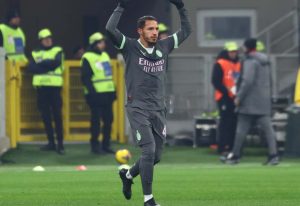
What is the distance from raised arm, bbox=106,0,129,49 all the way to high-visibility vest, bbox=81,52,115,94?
8839 millimetres

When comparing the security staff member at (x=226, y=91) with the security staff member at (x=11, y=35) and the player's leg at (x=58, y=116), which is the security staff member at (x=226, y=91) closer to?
the player's leg at (x=58, y=116)

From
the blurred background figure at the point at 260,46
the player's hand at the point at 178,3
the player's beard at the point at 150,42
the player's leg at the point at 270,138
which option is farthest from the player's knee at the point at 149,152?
the blurred background figure at the point at 260,46

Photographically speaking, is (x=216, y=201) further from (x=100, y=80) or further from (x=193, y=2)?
(x=193, y=2)

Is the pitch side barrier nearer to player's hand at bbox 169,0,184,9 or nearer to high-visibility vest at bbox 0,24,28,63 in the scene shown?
high-visibility vest at bbox 0,24,28,63

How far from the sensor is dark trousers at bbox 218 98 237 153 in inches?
838

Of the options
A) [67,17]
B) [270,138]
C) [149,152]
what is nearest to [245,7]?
[67,17]

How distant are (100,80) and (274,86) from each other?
4.35 m

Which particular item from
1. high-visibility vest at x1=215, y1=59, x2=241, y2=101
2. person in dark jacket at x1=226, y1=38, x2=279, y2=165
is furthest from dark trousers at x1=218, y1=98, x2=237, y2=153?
person in dark jacket at x1=226, y1=38, x2=279, y2=165

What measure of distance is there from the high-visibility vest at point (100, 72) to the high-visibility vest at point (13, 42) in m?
1.39

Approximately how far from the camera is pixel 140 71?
39.8ft

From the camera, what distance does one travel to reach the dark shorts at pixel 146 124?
1195 centimetres

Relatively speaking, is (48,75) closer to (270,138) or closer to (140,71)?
(270,138)

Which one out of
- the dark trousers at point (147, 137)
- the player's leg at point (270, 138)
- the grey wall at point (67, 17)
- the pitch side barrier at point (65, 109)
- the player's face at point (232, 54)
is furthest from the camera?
the grey wall at point (67, 17)

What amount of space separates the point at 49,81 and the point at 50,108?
0.60 meters
